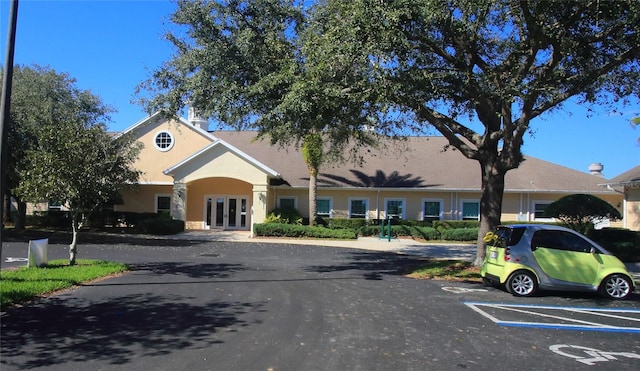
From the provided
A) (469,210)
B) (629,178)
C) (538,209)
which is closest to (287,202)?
(469,210)

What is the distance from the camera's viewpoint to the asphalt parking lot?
5.44m

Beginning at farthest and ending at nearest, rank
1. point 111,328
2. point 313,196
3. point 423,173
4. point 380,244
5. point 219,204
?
1. point 423,173
2. point 219,204
3. point 313,196
4. point 380,244
5. point 111,328

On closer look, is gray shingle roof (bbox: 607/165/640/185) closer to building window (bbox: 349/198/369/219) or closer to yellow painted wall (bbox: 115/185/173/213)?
building window (bbox: 349/198/369/219)

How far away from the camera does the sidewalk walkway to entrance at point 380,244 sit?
19.6m

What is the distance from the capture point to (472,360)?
5.56 m

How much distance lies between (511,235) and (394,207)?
763 inches

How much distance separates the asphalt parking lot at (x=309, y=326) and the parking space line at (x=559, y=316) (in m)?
0.02

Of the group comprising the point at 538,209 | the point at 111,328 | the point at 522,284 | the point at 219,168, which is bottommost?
the point at 111,328

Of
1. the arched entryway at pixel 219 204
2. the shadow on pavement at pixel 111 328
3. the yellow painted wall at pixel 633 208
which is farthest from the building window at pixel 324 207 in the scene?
the shadow on pavement at pixel 111 328

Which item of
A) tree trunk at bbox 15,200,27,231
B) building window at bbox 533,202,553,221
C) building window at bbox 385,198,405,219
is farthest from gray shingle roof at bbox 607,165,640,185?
tree trunk at bbox 15,200,27,231

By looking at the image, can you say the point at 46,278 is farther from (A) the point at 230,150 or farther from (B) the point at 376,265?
(A) the point at 230,150

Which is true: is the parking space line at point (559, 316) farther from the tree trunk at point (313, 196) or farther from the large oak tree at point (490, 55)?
the tree trunk at point (313, 196)

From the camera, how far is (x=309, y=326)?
696cm

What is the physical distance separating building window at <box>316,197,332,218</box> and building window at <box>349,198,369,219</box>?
4.33 ft
